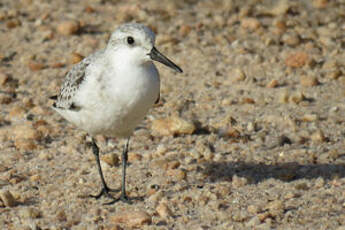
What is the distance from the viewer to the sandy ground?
6004 mm

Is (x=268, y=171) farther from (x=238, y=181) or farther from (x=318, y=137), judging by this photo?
(x=318, y=137)

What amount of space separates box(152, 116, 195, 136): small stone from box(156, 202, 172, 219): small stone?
5.50ft

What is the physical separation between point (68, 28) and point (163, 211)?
485cm

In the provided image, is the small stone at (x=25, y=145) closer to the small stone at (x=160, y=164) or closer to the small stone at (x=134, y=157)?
the small stone at (x=134, y=157)

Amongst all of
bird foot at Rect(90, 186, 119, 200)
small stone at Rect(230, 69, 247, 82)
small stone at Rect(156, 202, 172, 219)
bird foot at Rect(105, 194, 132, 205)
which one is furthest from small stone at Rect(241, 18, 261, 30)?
small stone at Rect(156, 202, 172, 219)

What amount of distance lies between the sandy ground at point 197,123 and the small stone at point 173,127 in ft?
0.04

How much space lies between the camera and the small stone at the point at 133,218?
5.73 metres

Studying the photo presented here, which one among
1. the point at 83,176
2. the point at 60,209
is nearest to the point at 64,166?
the point at 83,176

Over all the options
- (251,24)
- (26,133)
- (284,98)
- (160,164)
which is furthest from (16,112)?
(251,24)

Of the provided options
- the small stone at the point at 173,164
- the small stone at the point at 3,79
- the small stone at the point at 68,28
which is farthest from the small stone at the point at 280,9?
the small stone at the point at 173,164

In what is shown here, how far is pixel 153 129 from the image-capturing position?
7.76 m

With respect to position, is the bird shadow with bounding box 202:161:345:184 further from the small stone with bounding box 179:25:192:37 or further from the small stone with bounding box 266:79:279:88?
the small stone with bounding box 179:25:192:37

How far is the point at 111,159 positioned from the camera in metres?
7.03

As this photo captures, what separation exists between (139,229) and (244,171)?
153 cm
